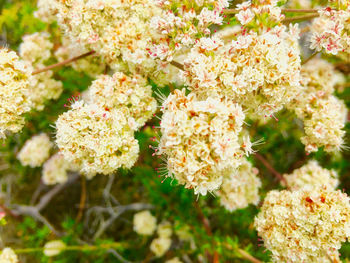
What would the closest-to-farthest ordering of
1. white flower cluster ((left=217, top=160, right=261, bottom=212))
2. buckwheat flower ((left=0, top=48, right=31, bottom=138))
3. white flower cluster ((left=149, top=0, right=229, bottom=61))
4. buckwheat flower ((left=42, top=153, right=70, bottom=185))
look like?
white flower cluster ((left=149, top=0, right=229, bottom=61)) < buckwheat flower ((left=0, top=48, right=31, bottom=138)) < white flower cluster ((left=217, top=160, right=261, bottom=212)) < buckwheat flower ((left=42, top=153, right=70, bottom=185))

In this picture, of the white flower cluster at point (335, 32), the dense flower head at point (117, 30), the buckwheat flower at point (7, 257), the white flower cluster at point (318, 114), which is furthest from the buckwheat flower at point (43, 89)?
the white flower cluster at point (335, 32)

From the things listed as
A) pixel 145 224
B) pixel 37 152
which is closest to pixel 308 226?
pixel 145 224

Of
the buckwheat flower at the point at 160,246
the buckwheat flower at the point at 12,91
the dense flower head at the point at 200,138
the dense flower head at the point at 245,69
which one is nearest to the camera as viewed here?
the dense flower head at the point at 200,138

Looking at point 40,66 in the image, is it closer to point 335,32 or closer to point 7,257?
point 7,257

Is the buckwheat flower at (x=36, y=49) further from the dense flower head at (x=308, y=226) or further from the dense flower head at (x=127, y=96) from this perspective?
the dense flower head at (x=308, y=226)

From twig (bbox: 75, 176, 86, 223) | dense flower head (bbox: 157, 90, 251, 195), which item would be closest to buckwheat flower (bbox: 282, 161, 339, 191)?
dense flower head (bbox: 157, 90, 251, 195)

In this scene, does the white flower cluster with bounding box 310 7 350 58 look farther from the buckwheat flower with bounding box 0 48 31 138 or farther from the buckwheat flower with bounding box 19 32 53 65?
the buckwheat flower with bounding box 19 32 53 65
